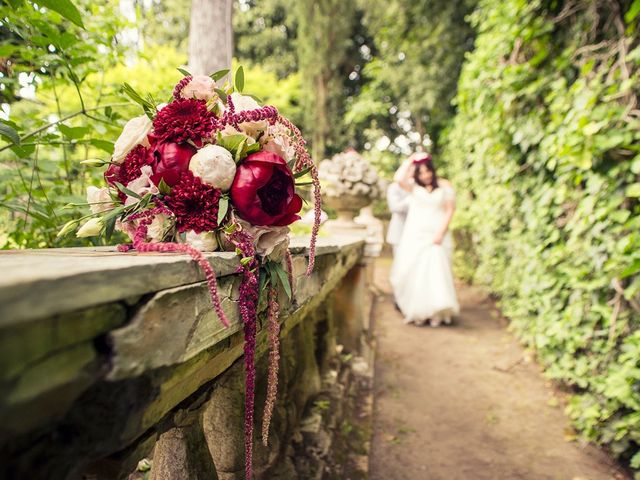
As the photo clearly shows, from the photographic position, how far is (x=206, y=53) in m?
4.23

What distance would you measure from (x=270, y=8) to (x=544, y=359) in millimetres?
13215

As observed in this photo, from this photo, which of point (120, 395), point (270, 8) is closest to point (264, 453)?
point (120, 395)

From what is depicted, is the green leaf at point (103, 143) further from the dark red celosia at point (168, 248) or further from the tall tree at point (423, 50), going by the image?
the tall tree at point (423, 50)

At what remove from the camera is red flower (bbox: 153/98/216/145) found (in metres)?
0.91

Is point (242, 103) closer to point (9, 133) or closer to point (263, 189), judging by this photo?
point (263, 189)

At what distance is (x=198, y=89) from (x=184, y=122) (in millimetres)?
104

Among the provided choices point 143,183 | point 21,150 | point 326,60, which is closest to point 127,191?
point 143,183

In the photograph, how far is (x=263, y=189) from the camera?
912 millimetres

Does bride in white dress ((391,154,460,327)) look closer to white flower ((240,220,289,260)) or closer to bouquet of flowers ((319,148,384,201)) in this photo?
bouquet of flowers ((319,148,384,201))

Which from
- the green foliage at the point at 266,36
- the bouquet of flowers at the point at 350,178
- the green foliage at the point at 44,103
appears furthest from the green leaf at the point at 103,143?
the green foliage at the point at 266,36

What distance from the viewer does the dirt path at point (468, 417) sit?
2.54 m

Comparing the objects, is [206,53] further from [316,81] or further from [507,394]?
[316,81]

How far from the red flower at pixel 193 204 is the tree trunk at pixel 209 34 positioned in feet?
12.2

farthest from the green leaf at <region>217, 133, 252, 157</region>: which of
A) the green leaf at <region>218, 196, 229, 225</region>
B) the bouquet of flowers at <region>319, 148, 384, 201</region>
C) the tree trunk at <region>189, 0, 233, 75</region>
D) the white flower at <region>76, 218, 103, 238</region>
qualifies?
the bouquet of flowers at <region>319, 148, 384, 201</region>
